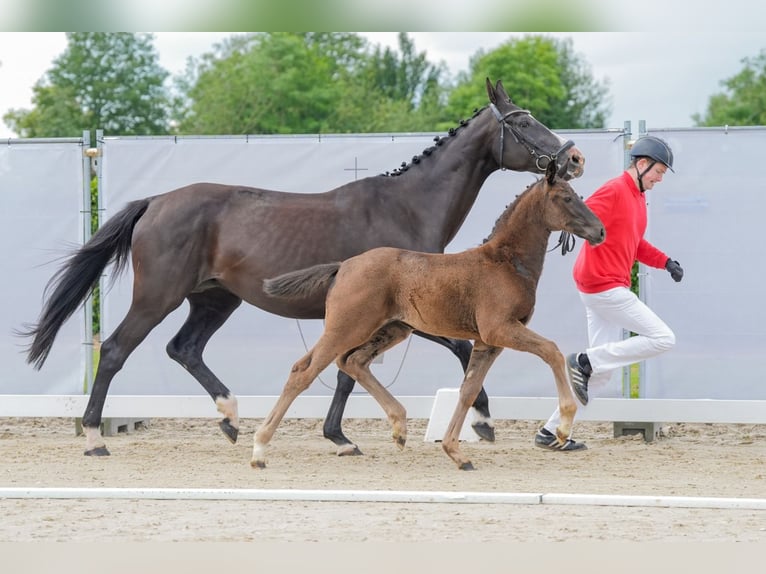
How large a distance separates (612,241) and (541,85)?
41.9 m

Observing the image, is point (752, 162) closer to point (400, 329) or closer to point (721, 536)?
point (400, 329)

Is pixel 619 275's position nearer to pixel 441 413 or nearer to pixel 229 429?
pixel 441 413

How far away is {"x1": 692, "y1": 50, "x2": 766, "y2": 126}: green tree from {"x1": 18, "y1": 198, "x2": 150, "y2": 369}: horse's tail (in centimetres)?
2996

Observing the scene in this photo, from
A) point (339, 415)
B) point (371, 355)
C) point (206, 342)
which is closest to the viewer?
point (371, 355)

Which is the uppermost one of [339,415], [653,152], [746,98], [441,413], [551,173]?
[746,98]

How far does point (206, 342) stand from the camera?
7.11 m

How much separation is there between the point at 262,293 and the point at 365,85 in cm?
4276

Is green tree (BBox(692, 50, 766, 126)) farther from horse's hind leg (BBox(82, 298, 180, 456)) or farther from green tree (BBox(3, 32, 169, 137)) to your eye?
horse's hind leg (BBox(82, 298, 180, 456))

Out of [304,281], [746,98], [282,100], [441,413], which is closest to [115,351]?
[304,281]

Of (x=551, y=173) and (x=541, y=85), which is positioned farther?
(x=541, y=85)

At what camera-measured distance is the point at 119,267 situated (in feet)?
22.8

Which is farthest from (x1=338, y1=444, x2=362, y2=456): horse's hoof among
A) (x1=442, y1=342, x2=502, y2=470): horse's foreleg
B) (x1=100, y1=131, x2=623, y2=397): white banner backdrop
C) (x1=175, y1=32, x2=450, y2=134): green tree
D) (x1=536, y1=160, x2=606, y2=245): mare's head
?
(x1=175, y1=32, x2=450, y2=134): green tree

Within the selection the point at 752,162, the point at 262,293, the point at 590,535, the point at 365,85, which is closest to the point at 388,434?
the point at 262,293

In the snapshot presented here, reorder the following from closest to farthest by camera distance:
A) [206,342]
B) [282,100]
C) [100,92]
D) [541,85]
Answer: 1. [206,342]
2. [100,92]
3. [282,100]
4. [541,85]
